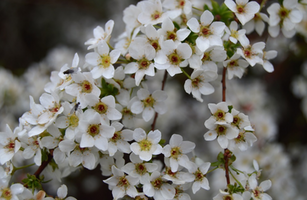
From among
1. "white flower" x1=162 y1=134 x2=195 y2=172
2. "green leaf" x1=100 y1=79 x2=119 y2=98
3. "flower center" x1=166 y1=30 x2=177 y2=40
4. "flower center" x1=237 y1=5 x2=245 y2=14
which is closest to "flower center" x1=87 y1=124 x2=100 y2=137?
"green leaf" x1=100 y1=79 x2=119 y2=98

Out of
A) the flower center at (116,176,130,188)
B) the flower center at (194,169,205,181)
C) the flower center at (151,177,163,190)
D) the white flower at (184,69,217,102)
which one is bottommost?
the flower center at (194,169,205,181)

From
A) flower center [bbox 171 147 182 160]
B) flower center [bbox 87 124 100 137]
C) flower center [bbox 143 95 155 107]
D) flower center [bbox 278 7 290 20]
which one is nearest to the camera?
→ flower center [bbox 87 124 100 137]

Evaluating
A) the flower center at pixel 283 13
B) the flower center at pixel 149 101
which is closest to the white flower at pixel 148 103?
the flower center at pixel 149 101

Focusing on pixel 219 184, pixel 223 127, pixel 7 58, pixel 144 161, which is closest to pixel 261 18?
pixel 223 127

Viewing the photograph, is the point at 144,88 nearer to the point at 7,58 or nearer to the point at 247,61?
the point at 247,61

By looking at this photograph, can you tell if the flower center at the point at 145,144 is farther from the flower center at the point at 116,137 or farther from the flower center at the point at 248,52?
the flower center at the point at 248,52

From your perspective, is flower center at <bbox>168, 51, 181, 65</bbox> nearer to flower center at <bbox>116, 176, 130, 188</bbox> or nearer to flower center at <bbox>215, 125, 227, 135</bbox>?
flower center at <bbox>215, 125, 227, 135</bbox>

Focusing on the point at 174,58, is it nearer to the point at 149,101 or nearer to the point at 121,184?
the point at 149,101
